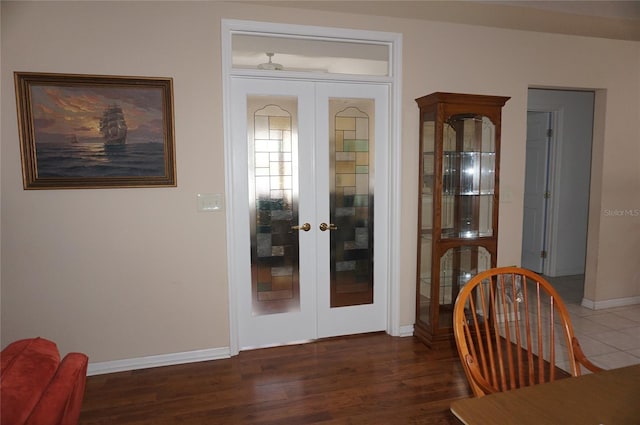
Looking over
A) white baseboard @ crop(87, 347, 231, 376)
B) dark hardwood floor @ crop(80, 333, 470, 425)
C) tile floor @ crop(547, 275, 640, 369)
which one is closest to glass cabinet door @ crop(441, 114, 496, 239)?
dark hardwood floor @ crop(80, 333, 470, 425)

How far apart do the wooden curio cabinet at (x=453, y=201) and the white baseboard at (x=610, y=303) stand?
1.65 meters

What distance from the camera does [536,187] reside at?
5.61m

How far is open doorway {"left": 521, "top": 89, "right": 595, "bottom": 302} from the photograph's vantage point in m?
5.33

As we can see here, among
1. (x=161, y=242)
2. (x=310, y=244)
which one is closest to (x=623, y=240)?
(x=310, y=244)

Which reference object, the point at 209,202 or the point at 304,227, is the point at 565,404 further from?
the point at 209,202

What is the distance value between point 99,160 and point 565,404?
2.92 metres

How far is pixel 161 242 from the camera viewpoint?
304cm

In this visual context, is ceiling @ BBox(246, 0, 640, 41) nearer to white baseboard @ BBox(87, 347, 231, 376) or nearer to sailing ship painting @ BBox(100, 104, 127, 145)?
sailing ship painting @ BBox(100, 104, 127, 145)

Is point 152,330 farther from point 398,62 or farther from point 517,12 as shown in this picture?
point 517,12

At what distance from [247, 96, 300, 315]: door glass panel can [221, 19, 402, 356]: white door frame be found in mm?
178

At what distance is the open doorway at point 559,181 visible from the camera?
533 centimetres

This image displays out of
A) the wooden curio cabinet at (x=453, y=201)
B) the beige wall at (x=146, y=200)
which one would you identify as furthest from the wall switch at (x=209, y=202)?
the wooden curio cabinet at (x=453, y=201)

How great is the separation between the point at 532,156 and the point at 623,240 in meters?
1.75

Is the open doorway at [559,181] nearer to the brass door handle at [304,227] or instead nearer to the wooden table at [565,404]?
the brass door handle at [304,227]
